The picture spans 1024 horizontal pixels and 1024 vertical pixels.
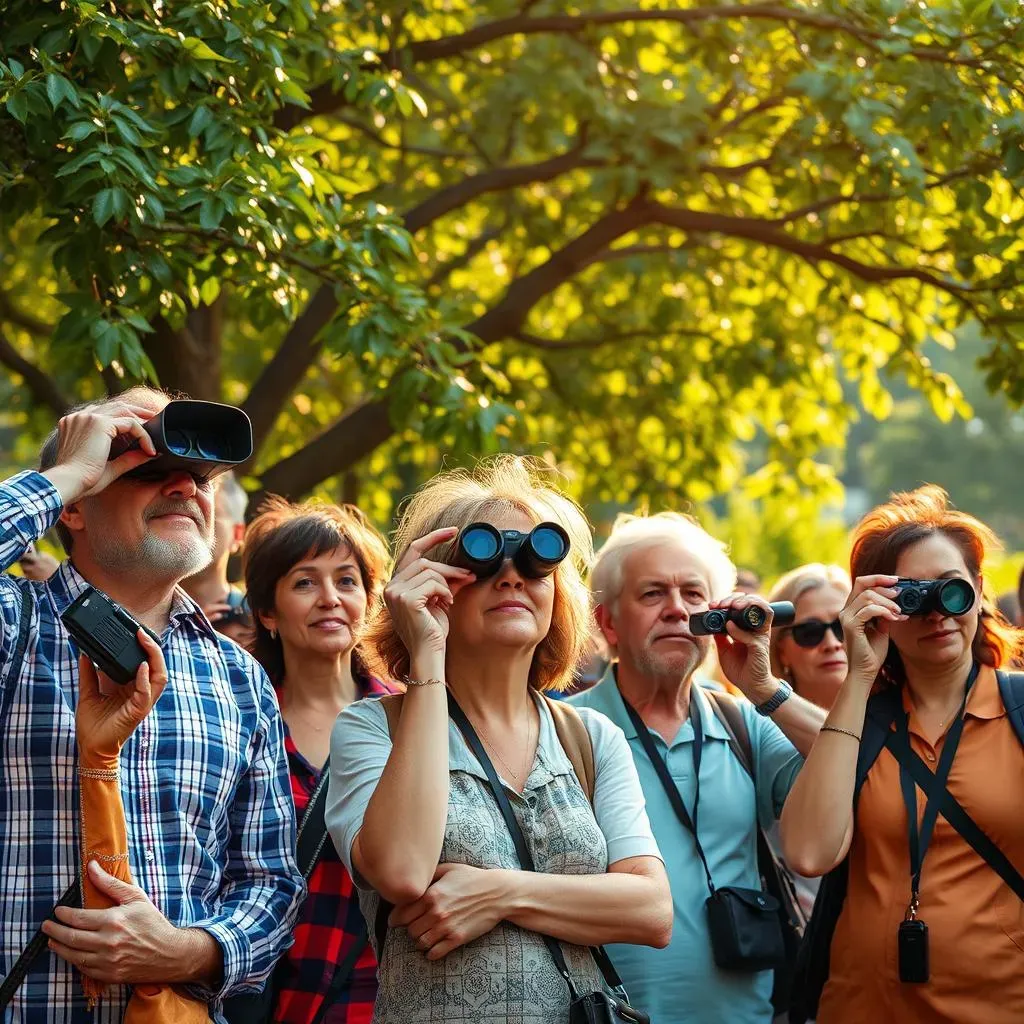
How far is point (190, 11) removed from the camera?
4.59 meters

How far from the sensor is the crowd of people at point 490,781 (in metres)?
2.71

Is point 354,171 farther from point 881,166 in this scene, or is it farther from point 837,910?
point 837,910

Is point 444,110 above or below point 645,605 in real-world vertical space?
above

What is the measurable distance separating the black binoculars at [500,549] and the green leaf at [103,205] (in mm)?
1758

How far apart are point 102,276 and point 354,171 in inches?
150

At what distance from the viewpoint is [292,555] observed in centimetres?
424

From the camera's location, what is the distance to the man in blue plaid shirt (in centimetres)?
267

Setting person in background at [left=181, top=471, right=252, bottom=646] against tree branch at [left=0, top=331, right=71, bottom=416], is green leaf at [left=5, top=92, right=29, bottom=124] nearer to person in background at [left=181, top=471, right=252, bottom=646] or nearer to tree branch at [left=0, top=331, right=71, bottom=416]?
person in background at [left=181, top=471, right=252, bottom=646]

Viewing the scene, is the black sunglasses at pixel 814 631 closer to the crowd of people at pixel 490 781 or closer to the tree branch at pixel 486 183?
the crowd of people at pixel 490 781

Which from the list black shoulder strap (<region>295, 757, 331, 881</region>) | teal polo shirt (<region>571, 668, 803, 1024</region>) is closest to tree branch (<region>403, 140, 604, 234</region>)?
teal polo shirt (<region>571, 668, 803, 1024</region>)

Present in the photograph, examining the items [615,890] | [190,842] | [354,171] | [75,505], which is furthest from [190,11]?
[354,171]

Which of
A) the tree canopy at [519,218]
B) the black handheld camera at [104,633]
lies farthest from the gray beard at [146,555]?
the tree canopy at [519,218]

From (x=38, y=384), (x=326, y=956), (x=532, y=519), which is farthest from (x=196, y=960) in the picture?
(x=38, y=384)

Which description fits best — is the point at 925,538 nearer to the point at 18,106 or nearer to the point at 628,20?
the point at 18,106
